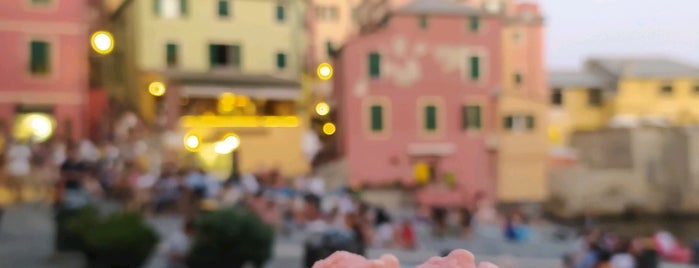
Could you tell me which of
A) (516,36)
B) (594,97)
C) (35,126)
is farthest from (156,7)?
(594,97)

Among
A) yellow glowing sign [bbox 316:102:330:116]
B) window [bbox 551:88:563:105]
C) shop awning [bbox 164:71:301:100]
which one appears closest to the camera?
shop awning [bbox 164:71:301:100]

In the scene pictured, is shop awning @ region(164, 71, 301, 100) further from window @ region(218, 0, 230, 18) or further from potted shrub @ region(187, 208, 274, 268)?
potted shrub @ region(187, 208, 274, 268)

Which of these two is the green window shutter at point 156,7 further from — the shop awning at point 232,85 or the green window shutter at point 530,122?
the green window shutter at point 530,122

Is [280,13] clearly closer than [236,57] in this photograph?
No

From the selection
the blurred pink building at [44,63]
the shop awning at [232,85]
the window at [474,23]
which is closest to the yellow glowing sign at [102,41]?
the shop awning at [232,85]

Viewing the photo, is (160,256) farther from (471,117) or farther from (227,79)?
(471,117)

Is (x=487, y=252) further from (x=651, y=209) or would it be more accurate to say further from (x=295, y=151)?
(x=651, y=209)

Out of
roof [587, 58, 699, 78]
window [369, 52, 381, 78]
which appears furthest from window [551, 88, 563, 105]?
window [369, 52, 381, 78]

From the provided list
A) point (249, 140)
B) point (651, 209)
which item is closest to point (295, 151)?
point (249, 140)
